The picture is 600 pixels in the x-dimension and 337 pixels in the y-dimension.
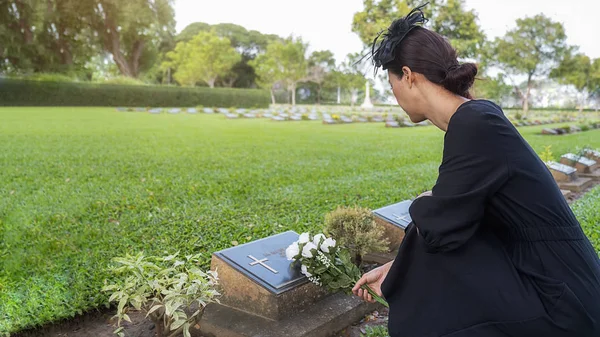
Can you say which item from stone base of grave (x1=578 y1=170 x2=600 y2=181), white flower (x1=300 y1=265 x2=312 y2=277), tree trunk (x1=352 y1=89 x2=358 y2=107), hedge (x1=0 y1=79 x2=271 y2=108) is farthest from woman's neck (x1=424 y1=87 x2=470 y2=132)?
tree trunk (x1=352 y1=89 x2=358 y2=107)

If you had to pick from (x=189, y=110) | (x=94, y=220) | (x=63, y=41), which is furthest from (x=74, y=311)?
(x=189, y=110)

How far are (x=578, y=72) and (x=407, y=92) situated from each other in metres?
31.6

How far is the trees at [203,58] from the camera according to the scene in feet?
102

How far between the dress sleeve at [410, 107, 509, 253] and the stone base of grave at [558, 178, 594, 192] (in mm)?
5257

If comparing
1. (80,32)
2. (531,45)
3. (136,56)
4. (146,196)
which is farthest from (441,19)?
(146,196)

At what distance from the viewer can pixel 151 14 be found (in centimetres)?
2298

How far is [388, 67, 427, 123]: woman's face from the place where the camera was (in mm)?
1412

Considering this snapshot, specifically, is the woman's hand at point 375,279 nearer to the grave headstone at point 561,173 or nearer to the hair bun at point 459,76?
the hair bun at point 459,76

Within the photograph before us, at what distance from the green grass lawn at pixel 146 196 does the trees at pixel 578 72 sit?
23964 millimetres

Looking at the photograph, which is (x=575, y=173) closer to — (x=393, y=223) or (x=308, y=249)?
(x=393, y=223)

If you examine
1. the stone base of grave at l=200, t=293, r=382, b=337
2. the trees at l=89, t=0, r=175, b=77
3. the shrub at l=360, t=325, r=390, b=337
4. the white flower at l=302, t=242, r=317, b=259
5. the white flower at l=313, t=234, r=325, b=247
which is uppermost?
the trees at l=89, t=0, r=175, b=77

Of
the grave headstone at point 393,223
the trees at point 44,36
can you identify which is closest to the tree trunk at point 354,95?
the trees at point 44,36

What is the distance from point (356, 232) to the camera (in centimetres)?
267

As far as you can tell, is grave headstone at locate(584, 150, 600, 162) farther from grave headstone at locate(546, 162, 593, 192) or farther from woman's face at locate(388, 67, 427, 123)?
woman's face at locate(388, 67, 427, 123)
